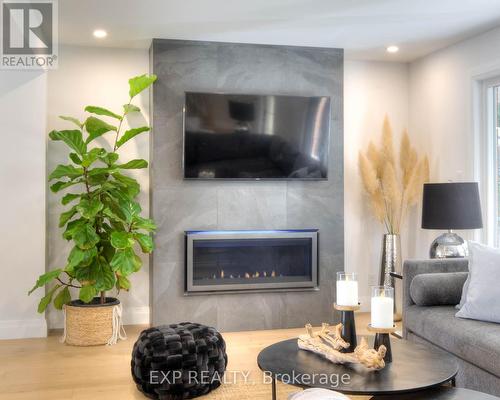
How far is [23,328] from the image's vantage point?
4465 millimetres

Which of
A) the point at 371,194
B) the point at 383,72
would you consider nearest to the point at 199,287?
the point at 371,194

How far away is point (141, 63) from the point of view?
4.96m

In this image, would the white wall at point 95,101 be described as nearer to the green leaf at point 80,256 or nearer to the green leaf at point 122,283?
the green leaf at point 122,283

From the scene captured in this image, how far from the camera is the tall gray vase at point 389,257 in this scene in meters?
5.04

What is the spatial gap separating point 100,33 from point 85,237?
1.69 m

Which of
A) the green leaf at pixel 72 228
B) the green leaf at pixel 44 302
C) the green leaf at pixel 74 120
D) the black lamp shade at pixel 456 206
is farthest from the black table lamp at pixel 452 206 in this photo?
the green leaf at pixel 44 302

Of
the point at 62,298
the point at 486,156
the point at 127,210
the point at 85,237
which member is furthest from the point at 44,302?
the point at 486,156

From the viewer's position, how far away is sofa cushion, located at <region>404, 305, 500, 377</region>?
8.63ft

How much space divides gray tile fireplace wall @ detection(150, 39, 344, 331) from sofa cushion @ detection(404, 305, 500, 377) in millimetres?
1578

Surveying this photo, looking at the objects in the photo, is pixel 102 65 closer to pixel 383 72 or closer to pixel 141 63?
pixel 141 63

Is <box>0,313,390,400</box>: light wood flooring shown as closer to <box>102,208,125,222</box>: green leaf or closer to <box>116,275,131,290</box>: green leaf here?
<box>116,275,131,290</box>: green leaf

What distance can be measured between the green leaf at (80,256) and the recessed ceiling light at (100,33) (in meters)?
1.75

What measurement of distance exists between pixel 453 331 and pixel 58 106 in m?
3.68

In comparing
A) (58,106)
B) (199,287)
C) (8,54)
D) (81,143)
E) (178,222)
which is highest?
(8,54)
